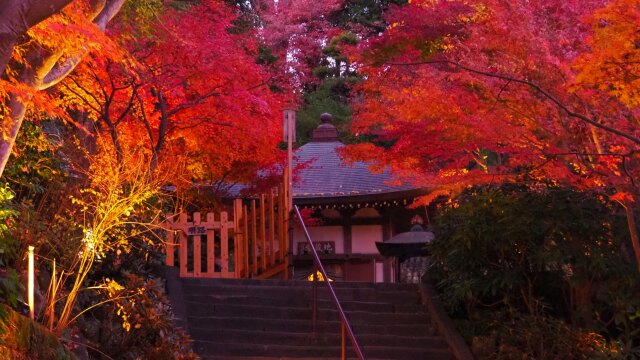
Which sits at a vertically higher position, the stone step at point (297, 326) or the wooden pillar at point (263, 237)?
the wooden pillar at point (263, 237)

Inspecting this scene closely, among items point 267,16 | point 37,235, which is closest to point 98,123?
point 37,235

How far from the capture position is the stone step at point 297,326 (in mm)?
10742

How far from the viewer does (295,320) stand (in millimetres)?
11000

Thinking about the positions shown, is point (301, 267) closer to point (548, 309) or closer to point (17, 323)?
point (548, 309)

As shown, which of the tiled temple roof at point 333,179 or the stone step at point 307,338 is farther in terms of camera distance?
the tiled temple roof at point 333,179

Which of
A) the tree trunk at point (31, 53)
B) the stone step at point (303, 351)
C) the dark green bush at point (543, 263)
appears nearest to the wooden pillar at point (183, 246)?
the stone step at point (303, 351)

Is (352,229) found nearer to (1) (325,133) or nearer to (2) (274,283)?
(1) (325,133)

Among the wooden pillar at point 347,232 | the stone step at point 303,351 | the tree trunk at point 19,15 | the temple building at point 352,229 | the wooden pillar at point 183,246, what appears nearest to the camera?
the tree trunk at point 19,15

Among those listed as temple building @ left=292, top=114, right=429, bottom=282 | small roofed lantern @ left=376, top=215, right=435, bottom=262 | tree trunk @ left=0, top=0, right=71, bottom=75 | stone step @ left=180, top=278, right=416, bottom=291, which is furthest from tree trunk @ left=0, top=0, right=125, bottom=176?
temple building @ left=292, top=114, right=429, bottom=282

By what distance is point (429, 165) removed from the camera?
1680 cm

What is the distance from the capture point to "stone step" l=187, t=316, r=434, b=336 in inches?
423

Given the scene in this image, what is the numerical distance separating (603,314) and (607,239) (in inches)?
40.8

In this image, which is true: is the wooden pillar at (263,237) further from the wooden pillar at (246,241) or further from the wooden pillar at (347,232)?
the wooden pillar at (347,232)

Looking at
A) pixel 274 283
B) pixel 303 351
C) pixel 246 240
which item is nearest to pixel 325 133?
pixel 246 240
